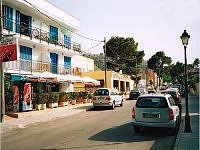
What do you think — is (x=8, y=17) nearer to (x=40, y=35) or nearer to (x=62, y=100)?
(x=40, y=35)

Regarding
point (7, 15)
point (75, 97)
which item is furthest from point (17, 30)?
point (75, 97)

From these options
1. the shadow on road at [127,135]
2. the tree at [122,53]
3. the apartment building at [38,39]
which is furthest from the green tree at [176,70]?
the shadow on road at [127,135]

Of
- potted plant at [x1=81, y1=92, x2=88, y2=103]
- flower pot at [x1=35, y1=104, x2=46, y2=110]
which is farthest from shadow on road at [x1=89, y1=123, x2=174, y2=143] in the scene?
potted plant at [x1=81, y1=92, x2=88, y2=103]

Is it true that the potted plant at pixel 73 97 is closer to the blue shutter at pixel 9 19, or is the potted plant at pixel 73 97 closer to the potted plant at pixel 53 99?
the potted plant at pixel 53 99

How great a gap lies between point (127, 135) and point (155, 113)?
1.41 meters

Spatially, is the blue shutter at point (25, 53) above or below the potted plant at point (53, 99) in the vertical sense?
above

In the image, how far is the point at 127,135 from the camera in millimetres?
13203

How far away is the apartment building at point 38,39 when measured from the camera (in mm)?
26844

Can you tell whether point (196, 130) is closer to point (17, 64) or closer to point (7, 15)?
point (17, 64)

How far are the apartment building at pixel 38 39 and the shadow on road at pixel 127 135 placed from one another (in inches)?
397

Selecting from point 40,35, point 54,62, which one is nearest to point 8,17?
point 40,35

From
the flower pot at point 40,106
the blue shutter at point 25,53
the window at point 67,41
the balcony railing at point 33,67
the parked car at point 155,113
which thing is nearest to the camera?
the parked car at point 155,113

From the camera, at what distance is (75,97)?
33.7 m

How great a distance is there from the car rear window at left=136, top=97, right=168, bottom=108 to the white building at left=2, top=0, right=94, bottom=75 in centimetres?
1358
